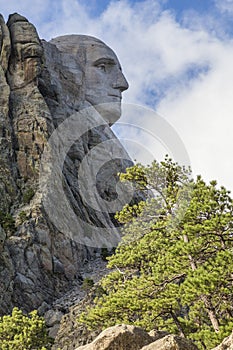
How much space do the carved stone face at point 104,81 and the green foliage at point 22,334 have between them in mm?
65848

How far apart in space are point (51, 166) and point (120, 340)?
137ft

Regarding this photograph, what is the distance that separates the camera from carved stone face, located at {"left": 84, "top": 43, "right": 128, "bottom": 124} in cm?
8695

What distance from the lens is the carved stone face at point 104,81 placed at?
285ft

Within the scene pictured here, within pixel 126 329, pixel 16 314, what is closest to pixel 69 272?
pixel 16 314

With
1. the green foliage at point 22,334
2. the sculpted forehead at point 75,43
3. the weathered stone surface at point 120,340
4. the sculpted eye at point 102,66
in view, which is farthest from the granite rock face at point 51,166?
the weathered stone surface at point 120,340

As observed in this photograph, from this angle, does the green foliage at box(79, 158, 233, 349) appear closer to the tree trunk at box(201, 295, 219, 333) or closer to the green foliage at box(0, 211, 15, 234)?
the tree trunk at box(201, 295, 219, 333)

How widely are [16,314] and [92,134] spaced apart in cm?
5323

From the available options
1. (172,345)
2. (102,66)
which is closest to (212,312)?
(172,345)

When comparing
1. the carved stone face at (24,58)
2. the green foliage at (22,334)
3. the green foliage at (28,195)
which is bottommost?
the green foliage at (22,334)

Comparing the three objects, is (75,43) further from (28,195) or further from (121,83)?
(28,195)

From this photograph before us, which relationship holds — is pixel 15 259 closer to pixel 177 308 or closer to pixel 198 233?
pixel 177 308

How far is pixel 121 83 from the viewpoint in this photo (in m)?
91.4

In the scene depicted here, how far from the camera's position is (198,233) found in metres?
16.3

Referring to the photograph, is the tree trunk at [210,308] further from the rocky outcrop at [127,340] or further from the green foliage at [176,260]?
the rocky outcrop at [127,340]
